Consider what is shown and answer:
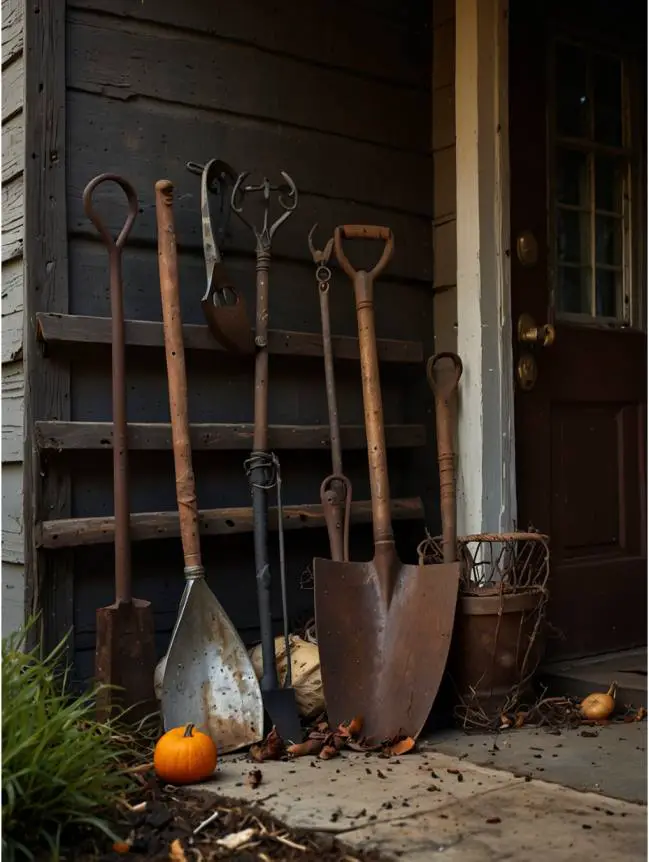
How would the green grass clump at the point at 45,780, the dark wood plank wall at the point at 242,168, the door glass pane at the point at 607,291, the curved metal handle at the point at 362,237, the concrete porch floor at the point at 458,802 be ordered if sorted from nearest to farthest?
the green grass clump at the point at 45,780
the concrete porch floor at the point at 458,802
the dark wood plank wall at the point at 242,168
the curved metal handle at the point at 362,237
the door glass pane at the point at 607,291

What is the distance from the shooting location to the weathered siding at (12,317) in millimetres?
2676

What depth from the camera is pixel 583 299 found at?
3584 millimetres

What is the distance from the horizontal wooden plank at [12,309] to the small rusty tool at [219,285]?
20.1 inches

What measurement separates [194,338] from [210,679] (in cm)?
98

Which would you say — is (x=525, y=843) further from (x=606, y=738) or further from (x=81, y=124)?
(x=81, y=124)

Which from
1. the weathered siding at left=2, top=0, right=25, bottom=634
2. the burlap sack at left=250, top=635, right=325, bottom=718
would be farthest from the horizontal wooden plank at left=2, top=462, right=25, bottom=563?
the burlap sack at left=250, top=635, right=325, bottom=718

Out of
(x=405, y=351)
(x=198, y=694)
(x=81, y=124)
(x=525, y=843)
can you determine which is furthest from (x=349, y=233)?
(x=525, y=843)

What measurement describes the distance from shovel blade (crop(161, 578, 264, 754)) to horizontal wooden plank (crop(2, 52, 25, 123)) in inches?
56.0

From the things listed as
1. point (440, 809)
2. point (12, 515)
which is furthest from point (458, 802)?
point (12, 515)

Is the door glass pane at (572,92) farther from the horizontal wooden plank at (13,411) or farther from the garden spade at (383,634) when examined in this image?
the horizontal wooden plank at (13,411)

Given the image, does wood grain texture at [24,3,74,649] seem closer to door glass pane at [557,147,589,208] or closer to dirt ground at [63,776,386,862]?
dirt ground at [63,776,386,862]

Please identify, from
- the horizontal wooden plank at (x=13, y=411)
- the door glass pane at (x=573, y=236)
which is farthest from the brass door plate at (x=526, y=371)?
the horizontal wooden plank at (x=13, y=411)

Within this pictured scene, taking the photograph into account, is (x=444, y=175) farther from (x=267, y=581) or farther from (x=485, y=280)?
(x=267, y=581)

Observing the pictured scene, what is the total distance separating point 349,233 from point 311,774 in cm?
163
